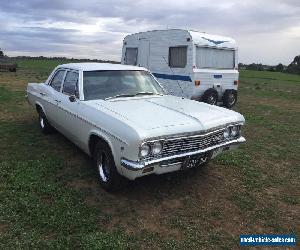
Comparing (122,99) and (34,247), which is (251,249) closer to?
(34,247)

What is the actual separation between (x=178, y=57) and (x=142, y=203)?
867 cm

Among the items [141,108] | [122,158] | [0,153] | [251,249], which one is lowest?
[251,249]

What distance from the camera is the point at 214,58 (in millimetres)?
13070

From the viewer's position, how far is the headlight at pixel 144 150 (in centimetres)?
440

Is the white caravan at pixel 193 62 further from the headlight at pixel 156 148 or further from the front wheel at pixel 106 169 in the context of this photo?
the headlight at pixel 156 148

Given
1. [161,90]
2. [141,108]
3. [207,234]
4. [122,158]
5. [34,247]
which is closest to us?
[34,247]

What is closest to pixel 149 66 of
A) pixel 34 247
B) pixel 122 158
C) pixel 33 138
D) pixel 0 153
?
pixel 33 138

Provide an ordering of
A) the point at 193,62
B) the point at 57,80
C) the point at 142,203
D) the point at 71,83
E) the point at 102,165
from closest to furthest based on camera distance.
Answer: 1. the point at 142,203
2. the point at 102,165
3. the point at 71,83
4. the point at 57,80
5. the point at 193,62

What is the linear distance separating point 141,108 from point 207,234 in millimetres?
2088

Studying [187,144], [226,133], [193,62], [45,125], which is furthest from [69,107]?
[193,62]

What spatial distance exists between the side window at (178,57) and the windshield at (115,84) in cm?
617

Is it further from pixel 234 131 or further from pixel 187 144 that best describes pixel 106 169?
pixel 234 131

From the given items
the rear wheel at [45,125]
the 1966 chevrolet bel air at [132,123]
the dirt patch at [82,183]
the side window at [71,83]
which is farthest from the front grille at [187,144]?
the rear wheel at [45,125]

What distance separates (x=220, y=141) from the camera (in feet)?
17.6
